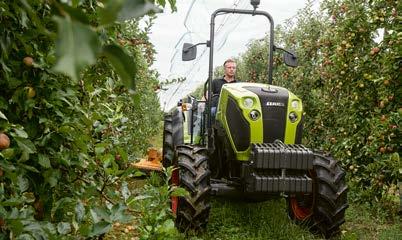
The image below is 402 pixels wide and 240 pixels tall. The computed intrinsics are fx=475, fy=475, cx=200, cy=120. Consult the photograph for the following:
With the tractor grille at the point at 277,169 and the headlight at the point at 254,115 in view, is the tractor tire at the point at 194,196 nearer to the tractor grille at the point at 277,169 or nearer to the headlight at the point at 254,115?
the tractor grille at the point at 277,169

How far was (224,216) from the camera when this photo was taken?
469cm

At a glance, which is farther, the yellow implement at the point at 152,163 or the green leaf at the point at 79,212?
the yellow implement at the point at 152,163

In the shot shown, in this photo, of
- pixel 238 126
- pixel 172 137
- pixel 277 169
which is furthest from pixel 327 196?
pixel 172 137

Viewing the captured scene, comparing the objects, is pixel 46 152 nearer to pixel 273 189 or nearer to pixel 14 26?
pixel 14 26

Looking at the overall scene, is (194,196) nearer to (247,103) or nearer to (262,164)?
(262,164)

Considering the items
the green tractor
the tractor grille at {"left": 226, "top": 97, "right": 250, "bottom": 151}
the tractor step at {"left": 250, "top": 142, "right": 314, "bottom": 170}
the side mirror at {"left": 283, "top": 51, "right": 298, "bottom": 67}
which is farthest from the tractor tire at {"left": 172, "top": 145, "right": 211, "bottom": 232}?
the side mirror at {"left": 283, "top": 51, "right": 298, "bottom": 67}

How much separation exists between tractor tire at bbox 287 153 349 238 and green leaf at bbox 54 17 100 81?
3887 millimetres

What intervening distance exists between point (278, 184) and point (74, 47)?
3549 millimetres

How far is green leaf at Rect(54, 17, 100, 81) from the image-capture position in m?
0.34

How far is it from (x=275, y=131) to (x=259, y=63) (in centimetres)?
1332

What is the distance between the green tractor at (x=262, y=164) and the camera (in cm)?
382

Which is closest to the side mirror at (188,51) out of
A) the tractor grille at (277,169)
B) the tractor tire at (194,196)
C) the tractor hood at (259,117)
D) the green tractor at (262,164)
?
the green tractor at (262,164)

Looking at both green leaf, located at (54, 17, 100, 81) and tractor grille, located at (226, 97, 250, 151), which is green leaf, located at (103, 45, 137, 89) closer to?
green leaf, located at (54, 17, 100, 81)

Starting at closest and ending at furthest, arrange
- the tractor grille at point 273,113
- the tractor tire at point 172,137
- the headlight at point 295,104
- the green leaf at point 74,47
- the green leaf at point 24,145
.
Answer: the green leaf at point 74,47 < the green leaf at point 24,145 < the tractor grille at point 273,113 < the headlight at point 295,104 < the tractor tire at point 172,137
